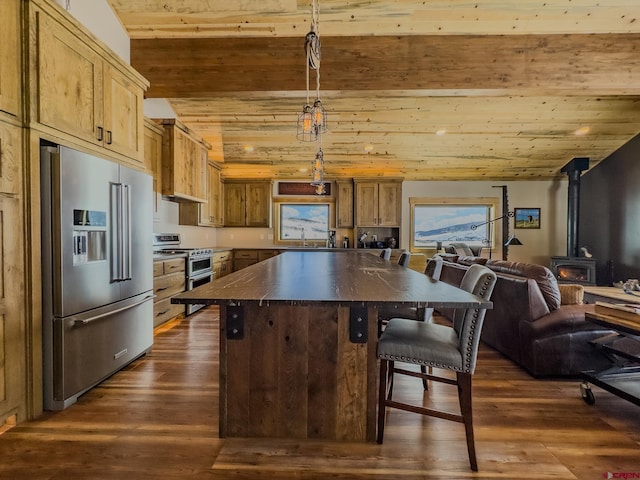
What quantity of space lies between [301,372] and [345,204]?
5266 millimetres

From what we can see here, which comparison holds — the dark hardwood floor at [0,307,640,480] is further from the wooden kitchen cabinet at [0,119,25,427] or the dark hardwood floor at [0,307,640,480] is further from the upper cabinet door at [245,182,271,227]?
the upper cabinet door at [245,182,271,227]

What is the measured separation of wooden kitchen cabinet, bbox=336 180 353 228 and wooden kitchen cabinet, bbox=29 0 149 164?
429 centimetres

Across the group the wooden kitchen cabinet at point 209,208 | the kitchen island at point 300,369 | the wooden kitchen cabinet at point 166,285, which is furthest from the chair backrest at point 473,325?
the wooden kitchen cabinet at point 209,208

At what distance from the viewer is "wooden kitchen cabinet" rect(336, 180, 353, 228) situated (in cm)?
682

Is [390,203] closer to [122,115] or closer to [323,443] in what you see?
[122,115]

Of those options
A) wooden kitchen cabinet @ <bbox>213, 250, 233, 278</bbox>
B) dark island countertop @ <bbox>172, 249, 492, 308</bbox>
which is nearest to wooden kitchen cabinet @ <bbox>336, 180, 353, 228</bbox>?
wooden kitchen cabinet @ <bbox>213, 250, 233, 278</bbox>

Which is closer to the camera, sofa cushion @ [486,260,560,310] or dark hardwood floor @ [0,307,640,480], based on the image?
dark hardwood floor @ [0,307,640,480]

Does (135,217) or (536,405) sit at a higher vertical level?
(135,217)

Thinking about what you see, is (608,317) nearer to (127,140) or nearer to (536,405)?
(536,405)

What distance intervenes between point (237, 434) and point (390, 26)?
387cm

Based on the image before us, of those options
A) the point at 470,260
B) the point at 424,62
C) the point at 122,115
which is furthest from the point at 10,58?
the point at 470,260

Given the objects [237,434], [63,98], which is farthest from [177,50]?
[237,434]

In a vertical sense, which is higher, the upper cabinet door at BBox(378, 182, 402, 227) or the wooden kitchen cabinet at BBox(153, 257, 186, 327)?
the upper cabinet door at BBox(378, 182, 402, 227)

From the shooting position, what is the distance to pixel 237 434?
1.83m
